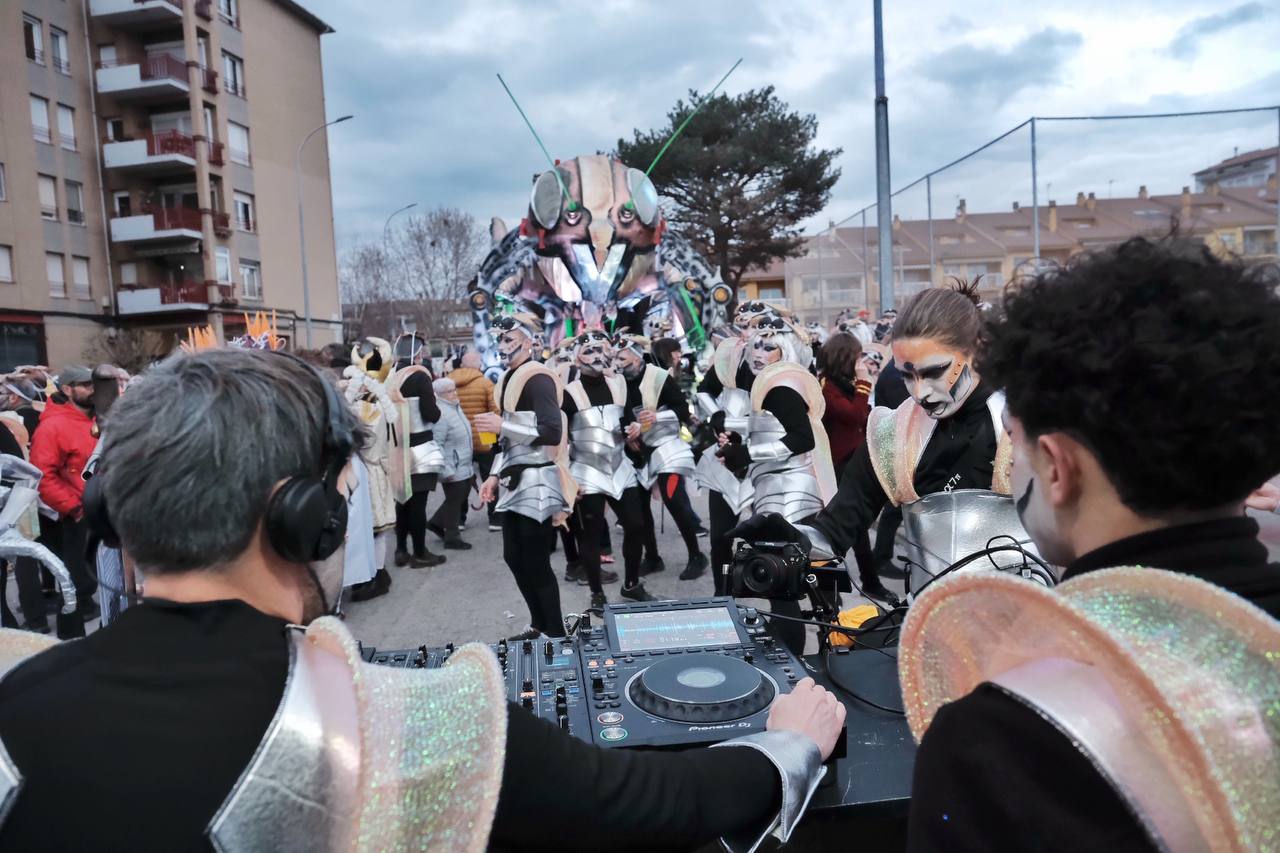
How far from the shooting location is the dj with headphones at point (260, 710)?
0.84m

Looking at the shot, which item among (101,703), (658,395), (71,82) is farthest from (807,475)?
(71,82)

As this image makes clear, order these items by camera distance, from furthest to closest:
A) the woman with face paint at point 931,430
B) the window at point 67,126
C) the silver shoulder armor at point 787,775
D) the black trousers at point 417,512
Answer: the window at point 67,126
the black trousers at point 417,512
the woman with face paint at point 931,430
the silver shoulder armor at point 787,775

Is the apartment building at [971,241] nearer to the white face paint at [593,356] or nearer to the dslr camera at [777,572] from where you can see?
the white face paint at [593,356]

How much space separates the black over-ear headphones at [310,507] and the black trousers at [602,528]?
3.95 metres

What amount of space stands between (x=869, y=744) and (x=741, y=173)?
28.3 meters

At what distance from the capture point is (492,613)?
537 centimetres

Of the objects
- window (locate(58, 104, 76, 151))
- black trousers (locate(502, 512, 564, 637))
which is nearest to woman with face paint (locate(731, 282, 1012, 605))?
black trousers (locate(502, 512, 564, 637))

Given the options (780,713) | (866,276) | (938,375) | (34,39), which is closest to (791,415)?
(938,375)

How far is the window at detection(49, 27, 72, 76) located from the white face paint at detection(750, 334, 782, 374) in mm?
30029

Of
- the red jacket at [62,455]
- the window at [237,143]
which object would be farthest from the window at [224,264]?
the red jacket at [62,455]

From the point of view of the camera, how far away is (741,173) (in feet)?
91.9

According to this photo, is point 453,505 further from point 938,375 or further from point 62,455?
point 938,375

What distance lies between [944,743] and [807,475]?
154 inches

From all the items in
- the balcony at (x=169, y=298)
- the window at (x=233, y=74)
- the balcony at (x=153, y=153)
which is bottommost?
the balcony at (x=169, y=298)
